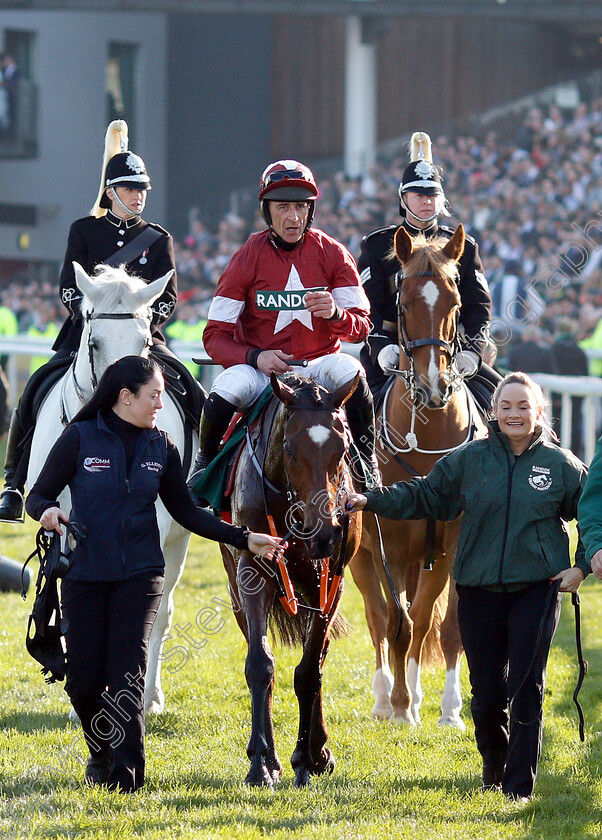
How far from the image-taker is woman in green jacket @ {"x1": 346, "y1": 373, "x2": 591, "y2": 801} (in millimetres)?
5254

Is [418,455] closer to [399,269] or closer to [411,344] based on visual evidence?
[411,344]

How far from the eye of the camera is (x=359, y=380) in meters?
5.68

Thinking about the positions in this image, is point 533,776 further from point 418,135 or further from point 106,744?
point 418,135

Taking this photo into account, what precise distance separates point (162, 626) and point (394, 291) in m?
2.38

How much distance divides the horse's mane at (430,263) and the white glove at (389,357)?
0.49 meters

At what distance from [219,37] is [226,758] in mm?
30394

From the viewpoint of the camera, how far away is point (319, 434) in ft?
17.1

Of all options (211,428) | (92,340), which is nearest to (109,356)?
(92,340)

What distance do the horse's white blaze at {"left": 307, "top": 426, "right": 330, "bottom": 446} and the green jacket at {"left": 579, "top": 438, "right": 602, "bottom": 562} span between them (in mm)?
1046

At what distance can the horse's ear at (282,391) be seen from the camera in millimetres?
5297

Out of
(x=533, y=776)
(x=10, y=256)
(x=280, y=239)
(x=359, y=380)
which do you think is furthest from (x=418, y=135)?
(x=10, y=256)

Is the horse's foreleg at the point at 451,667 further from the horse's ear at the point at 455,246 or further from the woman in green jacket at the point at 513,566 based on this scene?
the horse's ear at the point at 455,246

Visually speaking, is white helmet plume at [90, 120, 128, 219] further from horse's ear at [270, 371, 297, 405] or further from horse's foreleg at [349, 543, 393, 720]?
A: horse's ear at [270, 371, 297, 405]

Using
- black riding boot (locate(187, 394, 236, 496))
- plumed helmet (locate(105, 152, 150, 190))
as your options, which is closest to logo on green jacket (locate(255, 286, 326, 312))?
black riding boot (locate(187, 394, 236, 496))
